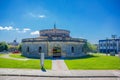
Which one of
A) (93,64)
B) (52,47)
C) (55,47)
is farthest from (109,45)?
(93,64)

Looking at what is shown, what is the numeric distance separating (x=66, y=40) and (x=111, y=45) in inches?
2230

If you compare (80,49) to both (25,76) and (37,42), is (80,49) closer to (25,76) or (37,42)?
(37,42)

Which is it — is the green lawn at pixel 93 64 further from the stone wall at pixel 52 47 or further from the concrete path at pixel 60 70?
the stone wall at pixel 52 47

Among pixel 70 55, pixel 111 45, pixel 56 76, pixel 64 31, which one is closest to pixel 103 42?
pixel 111 45

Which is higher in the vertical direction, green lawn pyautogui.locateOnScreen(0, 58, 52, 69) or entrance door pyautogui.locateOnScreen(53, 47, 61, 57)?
entrance door pyautogui.locateOnScreen(53, 47, 61, 57)

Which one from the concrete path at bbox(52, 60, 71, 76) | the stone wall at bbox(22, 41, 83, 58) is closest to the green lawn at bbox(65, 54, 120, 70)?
the concrete path at bbox(52, 60, 71, 76)

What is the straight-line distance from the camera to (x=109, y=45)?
3418 inches

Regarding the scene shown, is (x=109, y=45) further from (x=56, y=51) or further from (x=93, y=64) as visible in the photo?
(x=93, y=64)

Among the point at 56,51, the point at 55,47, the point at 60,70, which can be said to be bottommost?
the point at 60,70

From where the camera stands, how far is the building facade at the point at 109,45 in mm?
A: 83062

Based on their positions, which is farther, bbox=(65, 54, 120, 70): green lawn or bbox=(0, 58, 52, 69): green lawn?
bbox=(0, 58, 52, 69): green lawn

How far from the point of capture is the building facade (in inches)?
3270

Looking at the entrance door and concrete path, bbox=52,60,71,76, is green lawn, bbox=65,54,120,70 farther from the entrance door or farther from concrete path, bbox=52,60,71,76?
the entrance door

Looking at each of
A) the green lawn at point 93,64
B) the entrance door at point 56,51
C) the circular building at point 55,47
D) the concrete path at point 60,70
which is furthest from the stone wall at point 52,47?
the concrete path at point 60,70
